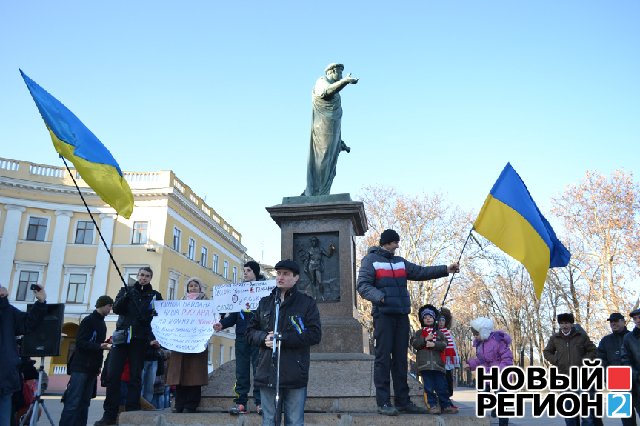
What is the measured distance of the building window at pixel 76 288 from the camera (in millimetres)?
32756

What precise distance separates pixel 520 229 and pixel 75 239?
110 feet

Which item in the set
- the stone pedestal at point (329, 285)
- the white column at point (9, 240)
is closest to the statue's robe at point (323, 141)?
the stone pedestal at point (329, 285)

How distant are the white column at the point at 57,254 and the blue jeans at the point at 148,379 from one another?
27618 mm

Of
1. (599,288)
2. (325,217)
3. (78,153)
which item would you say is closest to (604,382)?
(325,217)

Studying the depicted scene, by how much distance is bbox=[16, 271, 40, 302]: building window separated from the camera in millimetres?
32125

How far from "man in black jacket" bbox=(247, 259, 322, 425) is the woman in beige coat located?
6.78 feet

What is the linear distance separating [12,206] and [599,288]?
121 feet

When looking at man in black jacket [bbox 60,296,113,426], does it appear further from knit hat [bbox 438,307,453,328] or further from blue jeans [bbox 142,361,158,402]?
knit hat [bbox 438,307,453,328]

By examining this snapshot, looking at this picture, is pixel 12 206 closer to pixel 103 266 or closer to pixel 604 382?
pixel 103 266

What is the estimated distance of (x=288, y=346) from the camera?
4449 mm

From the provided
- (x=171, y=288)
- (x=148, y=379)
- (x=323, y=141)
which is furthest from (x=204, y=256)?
(x=148, y=379)

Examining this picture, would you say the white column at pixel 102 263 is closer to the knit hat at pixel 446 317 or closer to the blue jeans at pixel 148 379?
the blue jeans at pixel 148 379

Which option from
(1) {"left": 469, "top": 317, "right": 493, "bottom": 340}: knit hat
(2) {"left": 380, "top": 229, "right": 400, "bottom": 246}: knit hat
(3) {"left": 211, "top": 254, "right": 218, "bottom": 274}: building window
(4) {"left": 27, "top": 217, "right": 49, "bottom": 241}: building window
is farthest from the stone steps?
(3) {"left": 211, "top": 254, "right": 218, "bottom": 274}: building window

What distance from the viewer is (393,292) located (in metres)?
5.86
